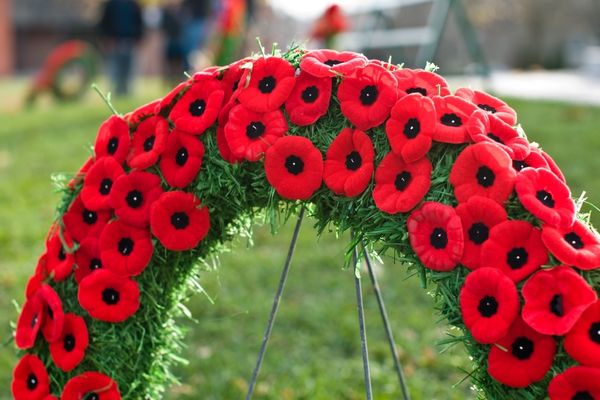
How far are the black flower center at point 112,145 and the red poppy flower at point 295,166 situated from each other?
0.46 m

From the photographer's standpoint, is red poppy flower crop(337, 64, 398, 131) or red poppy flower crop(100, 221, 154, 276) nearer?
red poppy flower crop(337, 64, 398, 131)

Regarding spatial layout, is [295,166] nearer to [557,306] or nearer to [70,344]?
[557,306]

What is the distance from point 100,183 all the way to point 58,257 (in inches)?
9.8

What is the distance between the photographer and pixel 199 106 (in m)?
1.85

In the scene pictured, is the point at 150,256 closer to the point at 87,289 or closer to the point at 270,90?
the point at 87,289

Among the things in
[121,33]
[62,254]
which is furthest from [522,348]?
[121,33]

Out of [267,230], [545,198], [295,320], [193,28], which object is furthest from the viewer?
[193,28]

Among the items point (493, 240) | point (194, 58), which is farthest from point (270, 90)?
point (194, 58)

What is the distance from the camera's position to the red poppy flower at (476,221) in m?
1.52

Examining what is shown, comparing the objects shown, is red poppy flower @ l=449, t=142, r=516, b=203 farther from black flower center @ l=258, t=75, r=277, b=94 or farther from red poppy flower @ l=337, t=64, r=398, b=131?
black flower center @ l=258, t=75, r=277, b=94

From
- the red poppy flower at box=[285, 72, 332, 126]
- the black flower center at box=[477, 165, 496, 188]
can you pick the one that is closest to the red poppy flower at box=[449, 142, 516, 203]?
the black flower center at box=[477, 165, 496, 188]

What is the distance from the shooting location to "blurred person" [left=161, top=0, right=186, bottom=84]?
13344 mm

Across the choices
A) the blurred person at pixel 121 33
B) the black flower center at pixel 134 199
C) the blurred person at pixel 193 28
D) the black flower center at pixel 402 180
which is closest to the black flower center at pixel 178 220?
the black flower center at pixel 134 199

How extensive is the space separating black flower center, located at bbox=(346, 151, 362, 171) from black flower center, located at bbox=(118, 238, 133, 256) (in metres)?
0.58
